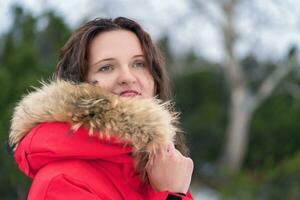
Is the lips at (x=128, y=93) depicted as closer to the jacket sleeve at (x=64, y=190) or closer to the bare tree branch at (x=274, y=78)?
the jacket sleeve at (x=64, y=190)

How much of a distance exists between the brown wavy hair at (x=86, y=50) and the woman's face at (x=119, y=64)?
19 millimetres

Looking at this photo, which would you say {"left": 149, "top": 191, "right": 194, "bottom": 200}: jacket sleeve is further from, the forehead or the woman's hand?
the forehead

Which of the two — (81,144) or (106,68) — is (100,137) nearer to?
(81,144)

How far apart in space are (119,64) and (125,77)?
0.05 metres

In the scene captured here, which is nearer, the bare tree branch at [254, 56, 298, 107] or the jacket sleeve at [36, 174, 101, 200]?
the jacket sleeve at [36, 174, 101, 200]

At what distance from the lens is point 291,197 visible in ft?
18.4

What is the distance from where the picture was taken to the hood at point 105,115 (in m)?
1.35

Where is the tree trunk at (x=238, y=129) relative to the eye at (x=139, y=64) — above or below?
above

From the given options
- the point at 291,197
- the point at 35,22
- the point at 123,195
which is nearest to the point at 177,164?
the point at 123,195

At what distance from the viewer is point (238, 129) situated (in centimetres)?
1182

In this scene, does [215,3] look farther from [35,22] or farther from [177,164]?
[177,164]

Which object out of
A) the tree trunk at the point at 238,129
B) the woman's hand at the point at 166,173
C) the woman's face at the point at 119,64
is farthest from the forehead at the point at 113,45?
the tree trunk at the point at 238,129

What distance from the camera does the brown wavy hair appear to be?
64.7 inches

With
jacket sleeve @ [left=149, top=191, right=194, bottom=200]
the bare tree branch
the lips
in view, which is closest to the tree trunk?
the bare tree branch
